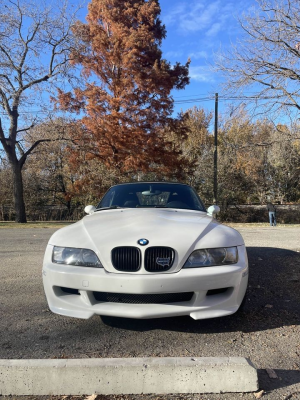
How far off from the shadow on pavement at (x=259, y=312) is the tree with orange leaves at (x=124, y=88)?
14.8m

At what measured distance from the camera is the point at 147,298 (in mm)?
3051

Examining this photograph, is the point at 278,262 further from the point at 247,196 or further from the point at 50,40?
the point at 247,196

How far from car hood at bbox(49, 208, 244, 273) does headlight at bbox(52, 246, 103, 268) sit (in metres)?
0.05

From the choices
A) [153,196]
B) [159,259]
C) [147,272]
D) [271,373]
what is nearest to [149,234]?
[159,259]

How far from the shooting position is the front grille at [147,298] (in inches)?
120

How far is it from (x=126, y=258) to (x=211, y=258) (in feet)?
2.63

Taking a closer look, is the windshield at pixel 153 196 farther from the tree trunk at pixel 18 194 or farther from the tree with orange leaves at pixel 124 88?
the tree trunk at pixel 18 194

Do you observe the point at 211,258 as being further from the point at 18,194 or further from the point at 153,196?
the point at 18,194

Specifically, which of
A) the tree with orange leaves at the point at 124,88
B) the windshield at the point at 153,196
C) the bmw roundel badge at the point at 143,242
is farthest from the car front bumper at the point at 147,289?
the tree with orange leaves at the point at 124,88

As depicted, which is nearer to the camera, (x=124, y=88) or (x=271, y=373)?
(x=271, y=373)

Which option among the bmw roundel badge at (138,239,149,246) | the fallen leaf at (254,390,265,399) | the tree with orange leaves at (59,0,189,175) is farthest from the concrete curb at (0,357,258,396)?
the tree with orange leaves at (59,0,189,175)

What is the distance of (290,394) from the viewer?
94.0 inches

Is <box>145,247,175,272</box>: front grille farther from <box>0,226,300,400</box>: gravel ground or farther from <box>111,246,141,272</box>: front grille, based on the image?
<box>0,226,300,400</box>: gravel ground

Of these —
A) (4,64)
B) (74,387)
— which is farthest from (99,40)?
(74,387)
